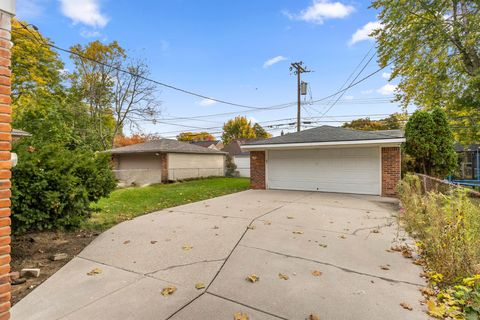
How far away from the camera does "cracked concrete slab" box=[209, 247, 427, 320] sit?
2389mm

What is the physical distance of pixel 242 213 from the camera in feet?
22.3

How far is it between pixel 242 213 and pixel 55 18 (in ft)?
33.0

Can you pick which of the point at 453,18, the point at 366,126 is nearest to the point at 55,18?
the point at 453,18

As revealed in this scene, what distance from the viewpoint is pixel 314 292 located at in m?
2.74

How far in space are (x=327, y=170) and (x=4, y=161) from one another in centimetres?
1056

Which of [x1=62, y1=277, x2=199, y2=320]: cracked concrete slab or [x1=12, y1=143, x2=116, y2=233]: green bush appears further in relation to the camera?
[x1=12, y1=143, x2=116, y2=233]: green bush

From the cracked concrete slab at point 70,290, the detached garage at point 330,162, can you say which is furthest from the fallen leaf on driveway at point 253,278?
the detached garage at point 330,162

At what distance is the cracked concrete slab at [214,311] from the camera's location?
2.30 meters

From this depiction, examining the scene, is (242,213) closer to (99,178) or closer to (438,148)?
(99,178)

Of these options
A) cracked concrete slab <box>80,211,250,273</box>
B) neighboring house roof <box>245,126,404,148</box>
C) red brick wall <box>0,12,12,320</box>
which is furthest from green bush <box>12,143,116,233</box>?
neighboring house roof <box>245,126,404,148</box>

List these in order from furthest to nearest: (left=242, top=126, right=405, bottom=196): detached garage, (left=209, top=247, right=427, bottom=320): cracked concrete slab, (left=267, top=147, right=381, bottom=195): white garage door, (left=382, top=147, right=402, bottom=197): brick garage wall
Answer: (left=267, top=147, right=381, bottom=195): white garage door, (left=242, top=126, right=405, bottom=196): detached garage, (left=382, top=147, right=402, bottom=197): brick garage wall, (left=209, top=247, right=427, bottom=320): cracked concrete slab

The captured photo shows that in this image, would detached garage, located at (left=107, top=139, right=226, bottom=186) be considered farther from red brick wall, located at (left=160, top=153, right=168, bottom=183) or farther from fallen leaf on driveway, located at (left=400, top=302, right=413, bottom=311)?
fallen leaf on driveway, located at (left=400, top=302, right=413, bottom=311)

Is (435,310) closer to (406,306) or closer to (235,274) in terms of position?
(406,306)

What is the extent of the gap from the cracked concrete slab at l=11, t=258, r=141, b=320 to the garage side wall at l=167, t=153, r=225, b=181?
13406mm
